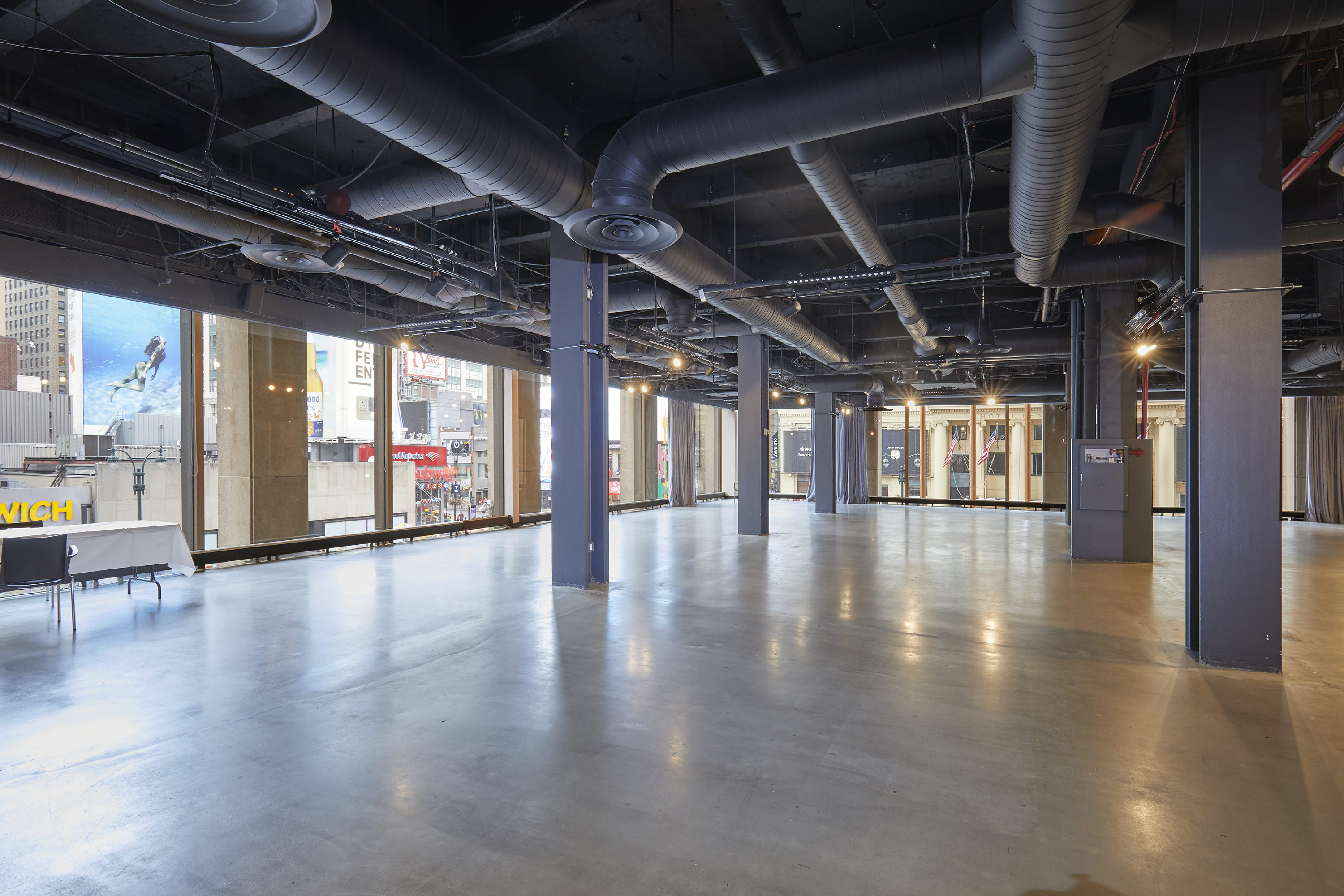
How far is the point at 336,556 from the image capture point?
10.5m

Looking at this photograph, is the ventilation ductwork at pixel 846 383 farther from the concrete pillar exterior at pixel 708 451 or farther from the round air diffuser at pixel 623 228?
the round air diffuser at pixel 623 228

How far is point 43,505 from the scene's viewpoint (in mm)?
8133

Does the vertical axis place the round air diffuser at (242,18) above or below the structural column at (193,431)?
above

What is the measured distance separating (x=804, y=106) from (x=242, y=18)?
297 cm

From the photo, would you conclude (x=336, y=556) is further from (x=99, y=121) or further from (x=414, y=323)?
(x=99, y=121)

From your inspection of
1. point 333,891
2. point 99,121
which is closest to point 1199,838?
point 333,891

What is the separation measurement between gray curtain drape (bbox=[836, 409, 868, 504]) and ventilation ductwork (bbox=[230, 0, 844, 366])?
18.9 metres

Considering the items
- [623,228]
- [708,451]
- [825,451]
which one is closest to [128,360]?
[623,228]

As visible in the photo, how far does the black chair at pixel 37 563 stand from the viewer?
570cm

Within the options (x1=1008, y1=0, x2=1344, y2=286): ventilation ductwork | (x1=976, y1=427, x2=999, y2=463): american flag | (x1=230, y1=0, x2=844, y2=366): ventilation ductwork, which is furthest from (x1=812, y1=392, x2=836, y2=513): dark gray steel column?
(x1=1008, y1=0, x2=1344, y2=286): ventilation ductwork

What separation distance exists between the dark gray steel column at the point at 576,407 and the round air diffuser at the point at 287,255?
247 cm

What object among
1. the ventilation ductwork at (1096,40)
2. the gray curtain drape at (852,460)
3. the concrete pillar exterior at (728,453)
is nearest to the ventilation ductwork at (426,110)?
the ventilation ductwork at (1096,40)

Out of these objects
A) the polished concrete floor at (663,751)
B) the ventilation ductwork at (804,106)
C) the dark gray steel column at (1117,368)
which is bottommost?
the polished concrete floor at (663,751)

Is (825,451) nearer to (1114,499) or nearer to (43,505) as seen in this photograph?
A: (1114,499)
